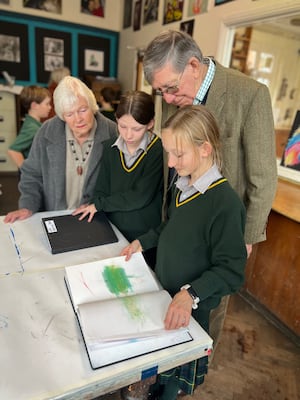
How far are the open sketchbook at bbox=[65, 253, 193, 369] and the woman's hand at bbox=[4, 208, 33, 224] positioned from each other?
560mm

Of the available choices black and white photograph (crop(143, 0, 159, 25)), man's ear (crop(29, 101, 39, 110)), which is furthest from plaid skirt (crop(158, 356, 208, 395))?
black and white photograph (crop(143, 0, 159, 25))

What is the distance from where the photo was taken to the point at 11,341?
691 mm

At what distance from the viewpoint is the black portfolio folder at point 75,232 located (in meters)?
1.13

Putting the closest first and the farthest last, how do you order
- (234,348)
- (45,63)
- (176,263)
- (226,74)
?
(176,263), (226,74), (234,348), (45,63)

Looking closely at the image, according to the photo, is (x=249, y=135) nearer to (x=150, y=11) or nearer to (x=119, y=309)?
(x=119, y=309)

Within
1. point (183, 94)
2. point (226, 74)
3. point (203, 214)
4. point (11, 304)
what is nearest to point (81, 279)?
point (11, 304)

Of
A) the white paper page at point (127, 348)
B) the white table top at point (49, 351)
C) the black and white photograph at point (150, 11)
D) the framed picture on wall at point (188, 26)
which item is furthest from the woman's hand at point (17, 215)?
the black and white photograph at point (150, 11)

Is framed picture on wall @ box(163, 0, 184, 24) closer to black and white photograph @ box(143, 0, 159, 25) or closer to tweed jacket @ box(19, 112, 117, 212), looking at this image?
black and white photograph @ box(143, 0, 159, 25)

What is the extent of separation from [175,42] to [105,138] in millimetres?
639

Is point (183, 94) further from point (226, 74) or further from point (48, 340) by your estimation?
point (48, 340)

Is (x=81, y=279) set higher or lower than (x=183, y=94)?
lower

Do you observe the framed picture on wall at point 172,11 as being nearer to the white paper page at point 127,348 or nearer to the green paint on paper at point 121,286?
the green paint on paper at point 121,286

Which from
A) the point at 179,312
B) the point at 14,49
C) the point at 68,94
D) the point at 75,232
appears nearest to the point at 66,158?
the point at 68,94

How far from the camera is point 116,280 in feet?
2.98
